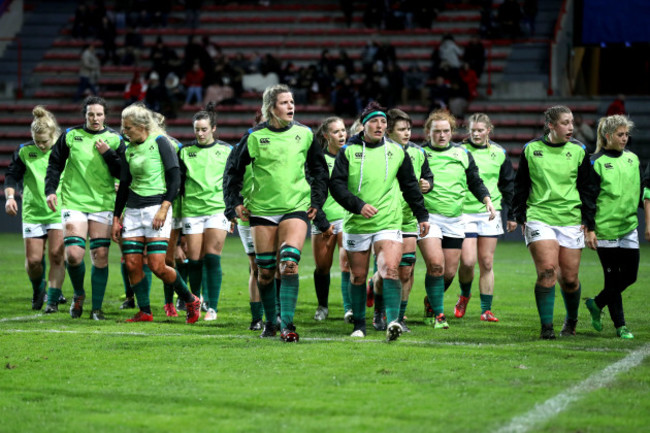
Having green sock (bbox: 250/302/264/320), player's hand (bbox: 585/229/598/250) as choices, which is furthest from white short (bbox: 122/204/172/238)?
→ player's hand (bbox: 585/229/598/250)

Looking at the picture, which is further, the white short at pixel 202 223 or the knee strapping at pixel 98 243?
the white short at pixel 202 223

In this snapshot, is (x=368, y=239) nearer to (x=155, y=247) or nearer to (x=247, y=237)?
(x=247, y=237)

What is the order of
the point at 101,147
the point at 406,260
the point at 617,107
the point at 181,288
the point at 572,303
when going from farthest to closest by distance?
the point at 617,107 < the point at 101,147 < the point at 181,288 < the point at 406,260 < the point at 572,303

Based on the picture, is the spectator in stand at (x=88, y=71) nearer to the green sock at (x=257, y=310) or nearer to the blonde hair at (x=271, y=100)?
the green sock at (x=257, y=310)

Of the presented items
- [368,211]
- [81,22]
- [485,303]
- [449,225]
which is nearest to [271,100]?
[368,211]

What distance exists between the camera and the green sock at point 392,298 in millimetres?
8211

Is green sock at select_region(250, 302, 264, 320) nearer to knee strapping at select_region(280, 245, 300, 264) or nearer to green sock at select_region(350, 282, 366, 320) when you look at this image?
green sock at select_region(350, 282, 366, 320)

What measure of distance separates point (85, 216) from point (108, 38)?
21.3 metres

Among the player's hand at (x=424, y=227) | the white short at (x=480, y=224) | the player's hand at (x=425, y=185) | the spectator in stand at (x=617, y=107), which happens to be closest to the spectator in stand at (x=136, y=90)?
the spectator in stand at (x=617, y=107)

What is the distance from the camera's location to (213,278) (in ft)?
33.1

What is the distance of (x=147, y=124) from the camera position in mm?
9516

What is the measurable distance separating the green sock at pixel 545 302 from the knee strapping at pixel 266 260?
2306mm

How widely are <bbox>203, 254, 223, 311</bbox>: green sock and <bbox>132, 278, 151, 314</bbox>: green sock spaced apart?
0.69m

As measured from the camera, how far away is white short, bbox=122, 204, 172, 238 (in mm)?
9383
